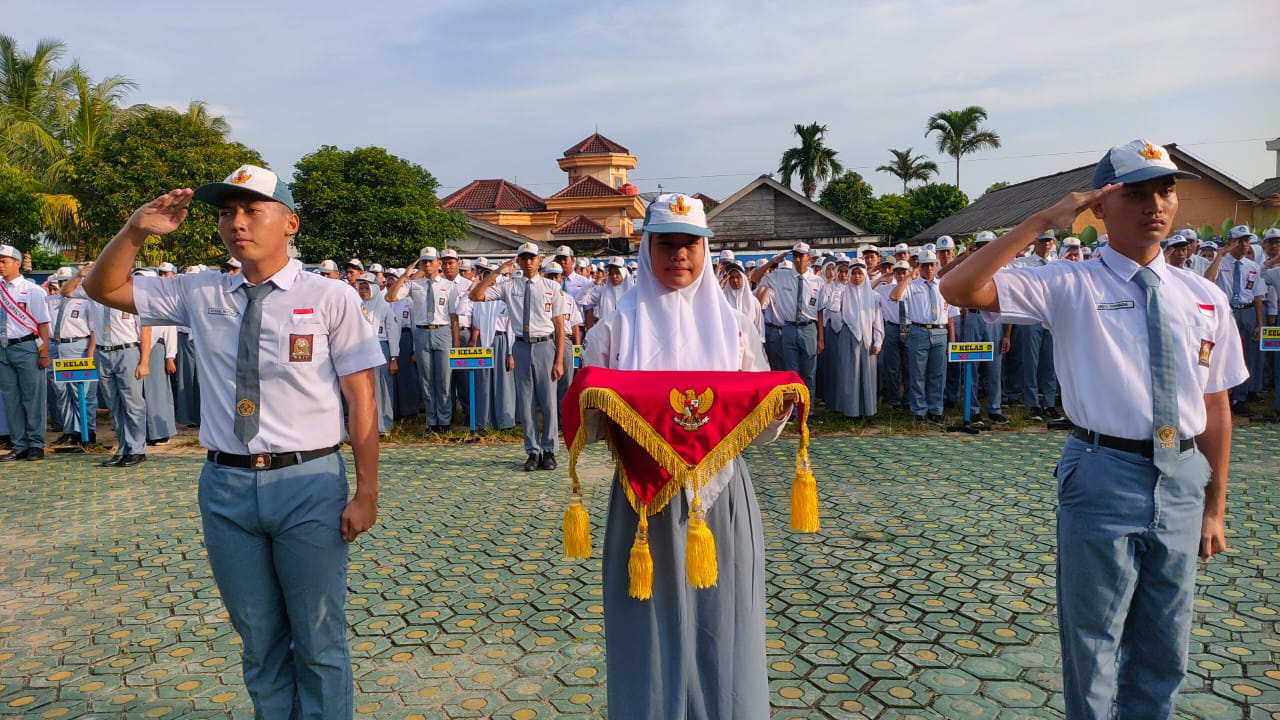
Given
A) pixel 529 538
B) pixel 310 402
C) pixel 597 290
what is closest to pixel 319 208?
pixel 597 290

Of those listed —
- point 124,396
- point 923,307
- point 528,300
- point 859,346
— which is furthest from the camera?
point 859,346

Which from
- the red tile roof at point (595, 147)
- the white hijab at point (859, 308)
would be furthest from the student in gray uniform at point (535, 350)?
the red tile roof at point (595, 147)

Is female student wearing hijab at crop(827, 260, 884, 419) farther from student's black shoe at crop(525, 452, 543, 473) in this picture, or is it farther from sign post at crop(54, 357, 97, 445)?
sign post at crop(54, 357, 97, 445)

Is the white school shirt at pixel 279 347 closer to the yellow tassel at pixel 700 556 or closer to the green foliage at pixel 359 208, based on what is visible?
the yellow tassel at pixel 700 556

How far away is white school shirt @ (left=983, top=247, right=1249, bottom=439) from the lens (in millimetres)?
2957

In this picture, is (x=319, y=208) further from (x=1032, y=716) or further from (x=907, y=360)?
(x=1032, y=716)

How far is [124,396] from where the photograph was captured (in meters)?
9.47

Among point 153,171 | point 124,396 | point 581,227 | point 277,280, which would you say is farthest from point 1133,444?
point 581,227

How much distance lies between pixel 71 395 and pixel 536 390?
21.0 feet

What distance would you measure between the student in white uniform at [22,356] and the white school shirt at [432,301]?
432 centimetres

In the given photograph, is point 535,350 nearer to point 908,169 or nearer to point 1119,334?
point 1119,334

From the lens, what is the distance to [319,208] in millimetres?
28531

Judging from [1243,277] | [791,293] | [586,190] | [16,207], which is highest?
[586,190]

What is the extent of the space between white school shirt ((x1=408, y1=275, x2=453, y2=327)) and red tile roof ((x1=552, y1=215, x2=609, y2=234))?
28.9 metres
